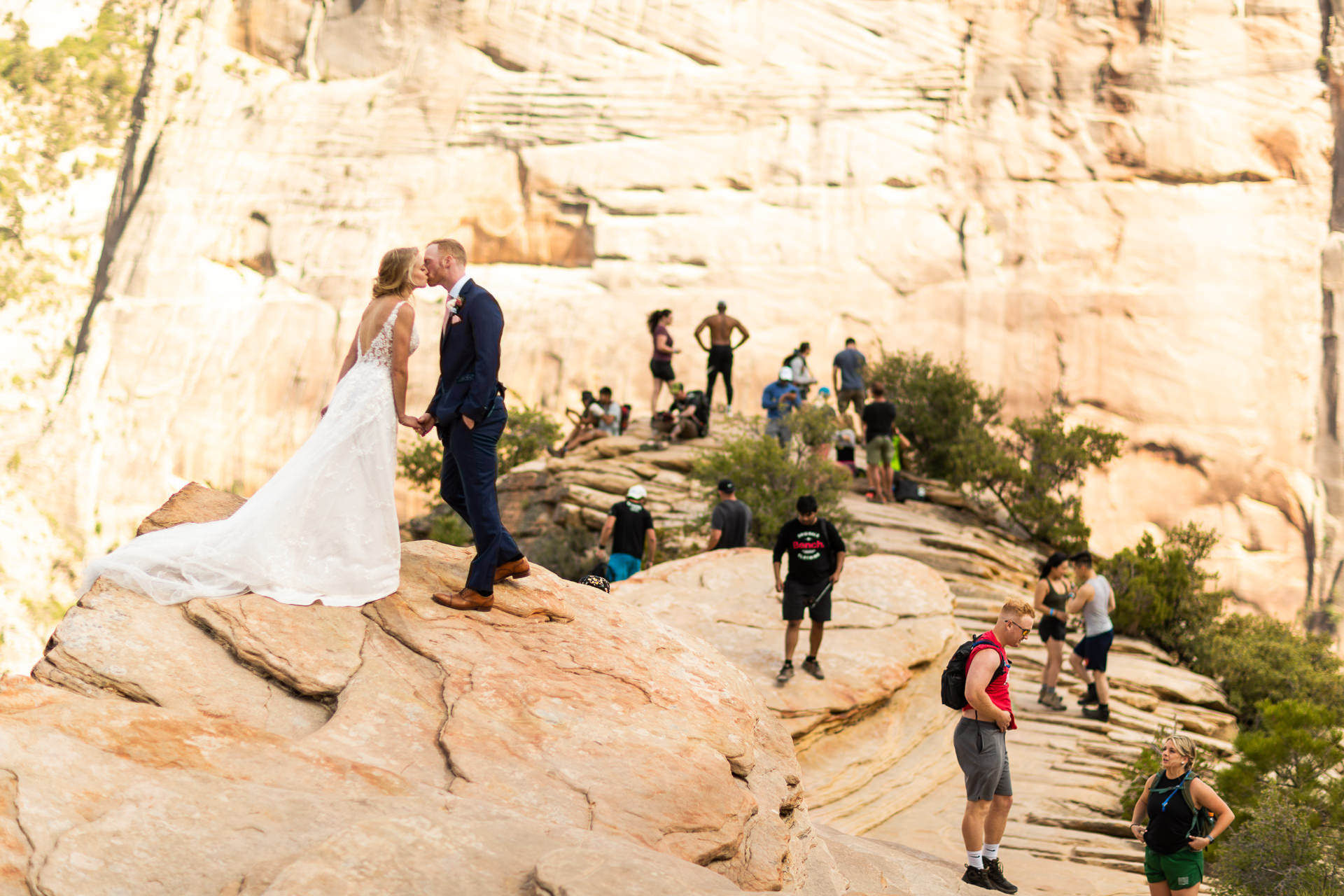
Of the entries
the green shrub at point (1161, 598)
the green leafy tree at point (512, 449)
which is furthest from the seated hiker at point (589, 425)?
the green shrub at point (1161, 598)

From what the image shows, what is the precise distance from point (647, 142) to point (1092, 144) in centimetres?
1226

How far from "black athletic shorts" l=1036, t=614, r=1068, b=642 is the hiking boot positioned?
2.50ft

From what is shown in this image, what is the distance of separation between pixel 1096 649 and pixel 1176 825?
4638mm

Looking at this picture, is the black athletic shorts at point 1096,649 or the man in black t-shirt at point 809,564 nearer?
the man in black t-shirt at point 809,564

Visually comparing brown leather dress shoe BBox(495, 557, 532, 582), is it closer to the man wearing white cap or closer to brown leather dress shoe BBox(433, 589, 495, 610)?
brown leather dress shoe BBox(433, 589, 495, 610)

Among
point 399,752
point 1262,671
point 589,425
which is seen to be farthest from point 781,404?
point 399,752

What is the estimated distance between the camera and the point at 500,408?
5105 mm

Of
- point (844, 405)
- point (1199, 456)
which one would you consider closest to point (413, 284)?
point (844, 405)

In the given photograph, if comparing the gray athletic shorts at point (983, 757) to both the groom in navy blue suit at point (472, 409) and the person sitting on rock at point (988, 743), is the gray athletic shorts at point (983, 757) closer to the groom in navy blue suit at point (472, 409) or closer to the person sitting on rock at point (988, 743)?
the person sitting on rock at point (988, 743)

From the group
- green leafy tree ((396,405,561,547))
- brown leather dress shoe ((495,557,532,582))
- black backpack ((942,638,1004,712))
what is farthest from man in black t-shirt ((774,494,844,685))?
green leafy tree ((396,405,561,547))

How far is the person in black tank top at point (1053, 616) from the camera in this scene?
393 inches

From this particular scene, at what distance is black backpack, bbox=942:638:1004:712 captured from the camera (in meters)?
5.88

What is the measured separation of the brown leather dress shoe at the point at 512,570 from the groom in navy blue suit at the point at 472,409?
0.23 ft

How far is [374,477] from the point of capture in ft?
16.2
